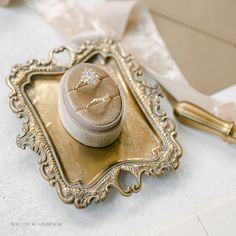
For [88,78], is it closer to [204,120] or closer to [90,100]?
[90,100]

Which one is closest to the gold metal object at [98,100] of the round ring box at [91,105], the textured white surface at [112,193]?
the round ring box at [91,105]

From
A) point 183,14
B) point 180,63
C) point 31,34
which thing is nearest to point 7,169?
point 31,34

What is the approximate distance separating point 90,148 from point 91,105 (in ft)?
0.32

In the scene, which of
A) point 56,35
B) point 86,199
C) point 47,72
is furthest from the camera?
point 56,35

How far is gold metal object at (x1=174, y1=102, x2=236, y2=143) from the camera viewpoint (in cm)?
81

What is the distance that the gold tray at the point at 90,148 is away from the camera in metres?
0.72

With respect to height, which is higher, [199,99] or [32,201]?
[199,99]

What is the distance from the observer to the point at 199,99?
2.84ft

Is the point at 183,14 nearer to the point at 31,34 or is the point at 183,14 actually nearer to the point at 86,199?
the point at 31,34

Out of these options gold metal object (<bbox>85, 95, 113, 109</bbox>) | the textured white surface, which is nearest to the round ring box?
gold metal object (<bbox>85, 95, 113, 109</bbox>)

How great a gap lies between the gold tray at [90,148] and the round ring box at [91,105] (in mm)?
38

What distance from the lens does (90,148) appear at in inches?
29.6

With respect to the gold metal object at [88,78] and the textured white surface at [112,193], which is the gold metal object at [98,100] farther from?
the textured white surface at [112,193]

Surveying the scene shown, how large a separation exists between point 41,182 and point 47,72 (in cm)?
22
